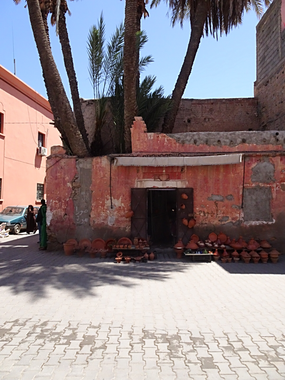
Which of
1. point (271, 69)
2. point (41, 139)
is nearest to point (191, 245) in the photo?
point (271, 69)

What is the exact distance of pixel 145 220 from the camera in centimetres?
985

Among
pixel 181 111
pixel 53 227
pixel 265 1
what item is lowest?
pixel 53 227

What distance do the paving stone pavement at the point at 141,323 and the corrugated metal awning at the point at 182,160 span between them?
10.0 ft

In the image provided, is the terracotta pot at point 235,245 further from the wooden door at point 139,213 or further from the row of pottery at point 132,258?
the wooden door at point 139,213

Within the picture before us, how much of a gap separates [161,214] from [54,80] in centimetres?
659

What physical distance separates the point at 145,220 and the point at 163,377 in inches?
269

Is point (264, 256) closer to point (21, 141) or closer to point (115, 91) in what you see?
point (115, 91)

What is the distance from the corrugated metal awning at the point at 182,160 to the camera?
927cm

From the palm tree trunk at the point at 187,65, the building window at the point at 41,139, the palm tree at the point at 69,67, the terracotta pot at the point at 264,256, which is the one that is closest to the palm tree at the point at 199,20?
the palm tree trunk at the point at 187,65

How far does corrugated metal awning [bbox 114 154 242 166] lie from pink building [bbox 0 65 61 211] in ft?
35.0

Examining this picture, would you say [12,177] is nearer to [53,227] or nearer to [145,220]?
[53,227]

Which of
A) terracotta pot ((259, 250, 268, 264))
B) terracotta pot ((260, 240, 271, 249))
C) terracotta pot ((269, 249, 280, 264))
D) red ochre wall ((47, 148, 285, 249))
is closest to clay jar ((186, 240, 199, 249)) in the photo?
red ochre wall ((47, 148, 285, 249))

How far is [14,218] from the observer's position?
15930 millimetres

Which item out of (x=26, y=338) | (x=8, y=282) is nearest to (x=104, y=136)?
(x=8, y=282)
